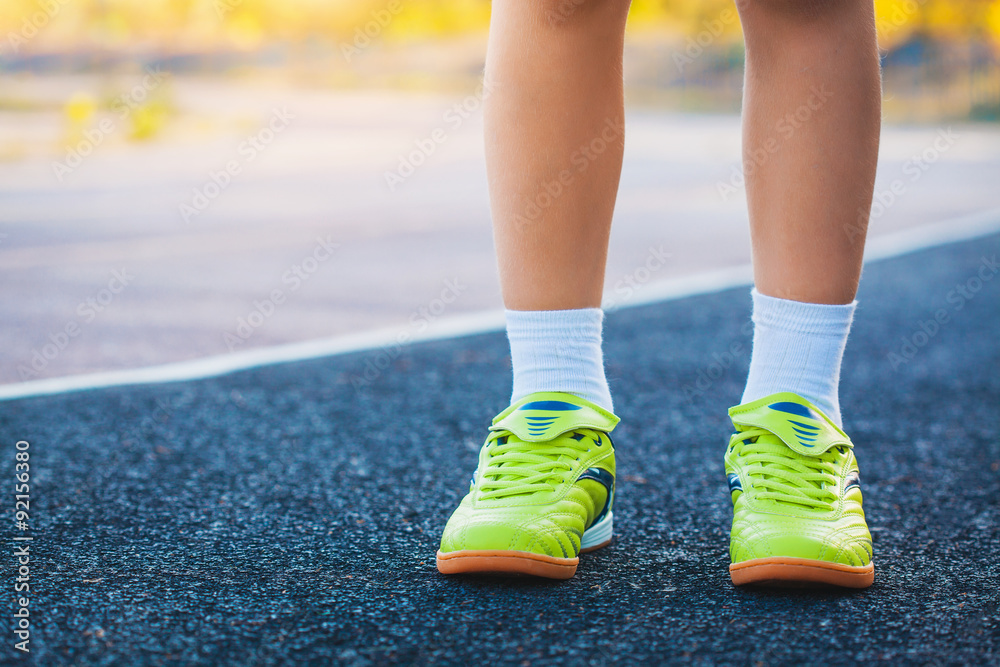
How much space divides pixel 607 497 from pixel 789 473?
25 centimetres

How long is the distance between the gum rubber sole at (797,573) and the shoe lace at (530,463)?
262 millimetres

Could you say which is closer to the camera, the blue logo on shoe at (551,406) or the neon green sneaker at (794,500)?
the neon green sneaker at (794,500)

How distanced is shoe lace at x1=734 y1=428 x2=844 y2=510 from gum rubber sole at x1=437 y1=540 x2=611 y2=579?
0.29m

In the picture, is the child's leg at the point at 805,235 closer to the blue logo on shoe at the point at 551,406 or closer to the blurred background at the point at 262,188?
the blue logo on shoe at the point at 551,406

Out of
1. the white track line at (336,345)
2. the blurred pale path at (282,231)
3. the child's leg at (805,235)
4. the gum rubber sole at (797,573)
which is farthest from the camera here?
the blurred pale path at (282,231)

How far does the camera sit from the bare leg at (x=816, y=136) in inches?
54.2

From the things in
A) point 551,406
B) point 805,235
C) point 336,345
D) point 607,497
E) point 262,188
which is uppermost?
point 262,188

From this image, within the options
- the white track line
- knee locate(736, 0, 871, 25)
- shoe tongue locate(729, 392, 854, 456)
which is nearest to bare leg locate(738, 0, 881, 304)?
knee locate(736, 0, 871, 25)

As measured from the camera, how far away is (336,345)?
9.84 ft

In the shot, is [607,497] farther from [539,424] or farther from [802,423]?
[802,423]

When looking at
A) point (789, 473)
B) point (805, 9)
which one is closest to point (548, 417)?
point (789, 473)

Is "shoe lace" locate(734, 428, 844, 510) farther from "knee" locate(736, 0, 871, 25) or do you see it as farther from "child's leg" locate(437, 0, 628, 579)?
"knee" locate(736, 0, 871, 25)

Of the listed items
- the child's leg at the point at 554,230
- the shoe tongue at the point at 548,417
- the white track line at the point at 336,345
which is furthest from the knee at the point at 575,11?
the white track line at the point at 336,345

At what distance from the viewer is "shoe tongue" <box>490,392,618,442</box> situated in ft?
4.61
